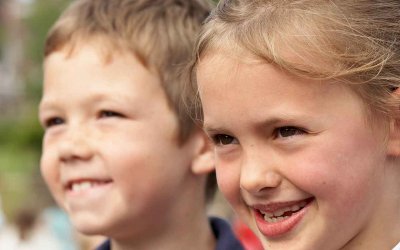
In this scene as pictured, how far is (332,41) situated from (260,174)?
37 cm

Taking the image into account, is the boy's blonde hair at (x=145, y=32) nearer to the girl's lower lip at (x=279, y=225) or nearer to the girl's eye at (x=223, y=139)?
the girl's eye at (x=223, y=139)

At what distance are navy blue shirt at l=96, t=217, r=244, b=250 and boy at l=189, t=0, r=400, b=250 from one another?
1.03m

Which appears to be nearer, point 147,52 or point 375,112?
point 375,112

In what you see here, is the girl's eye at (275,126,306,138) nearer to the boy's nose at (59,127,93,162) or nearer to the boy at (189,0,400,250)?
the boy at (189,0,400,250)

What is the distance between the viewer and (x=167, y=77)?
3293mm

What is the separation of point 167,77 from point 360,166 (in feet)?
4.10

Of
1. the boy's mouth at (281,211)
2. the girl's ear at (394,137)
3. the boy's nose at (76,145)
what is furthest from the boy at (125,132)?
the girl's ear at (394,137)

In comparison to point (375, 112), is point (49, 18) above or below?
below

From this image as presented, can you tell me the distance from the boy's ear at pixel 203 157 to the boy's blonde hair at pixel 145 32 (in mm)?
61

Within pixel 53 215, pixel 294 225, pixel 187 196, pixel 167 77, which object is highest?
pixel 294 225

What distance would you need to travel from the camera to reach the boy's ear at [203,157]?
3.37 meters

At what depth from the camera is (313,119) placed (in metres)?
2.17

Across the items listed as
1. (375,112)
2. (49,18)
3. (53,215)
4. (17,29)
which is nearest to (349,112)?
(375,112)

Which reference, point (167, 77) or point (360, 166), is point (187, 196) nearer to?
point (167, 77)
